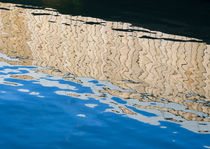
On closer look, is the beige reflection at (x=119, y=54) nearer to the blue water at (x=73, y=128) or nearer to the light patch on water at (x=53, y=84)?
the light patch on water at (x=53, y=84)

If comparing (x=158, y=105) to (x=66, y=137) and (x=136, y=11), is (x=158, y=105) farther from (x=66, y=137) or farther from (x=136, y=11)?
(x=136, y=11)

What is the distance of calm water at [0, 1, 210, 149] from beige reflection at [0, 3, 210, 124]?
16 mm

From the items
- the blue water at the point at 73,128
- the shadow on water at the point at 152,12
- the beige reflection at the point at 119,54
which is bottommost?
the blue water at the point at 73,128

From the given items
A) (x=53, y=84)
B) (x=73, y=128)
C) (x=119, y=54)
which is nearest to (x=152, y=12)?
(x=119, y=54)

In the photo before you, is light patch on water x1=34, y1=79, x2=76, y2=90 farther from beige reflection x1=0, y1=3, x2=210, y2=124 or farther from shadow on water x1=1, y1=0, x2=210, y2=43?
shadow on water x1=1, y1=0, x2=210, y2=43

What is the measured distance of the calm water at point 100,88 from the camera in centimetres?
368

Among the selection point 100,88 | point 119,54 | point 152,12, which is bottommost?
point 100,88

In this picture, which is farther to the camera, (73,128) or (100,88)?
(100,88)

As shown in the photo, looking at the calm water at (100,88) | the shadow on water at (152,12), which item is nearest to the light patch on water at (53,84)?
the calm water at (100,88)

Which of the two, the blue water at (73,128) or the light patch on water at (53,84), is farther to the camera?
the light patch on water at (53,84)

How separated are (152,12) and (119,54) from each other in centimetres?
529

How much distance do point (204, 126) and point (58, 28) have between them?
4853 mm

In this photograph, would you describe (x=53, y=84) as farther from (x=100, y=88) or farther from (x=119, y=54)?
(x=119, y=54)

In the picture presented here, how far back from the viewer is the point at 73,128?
12.4ft
